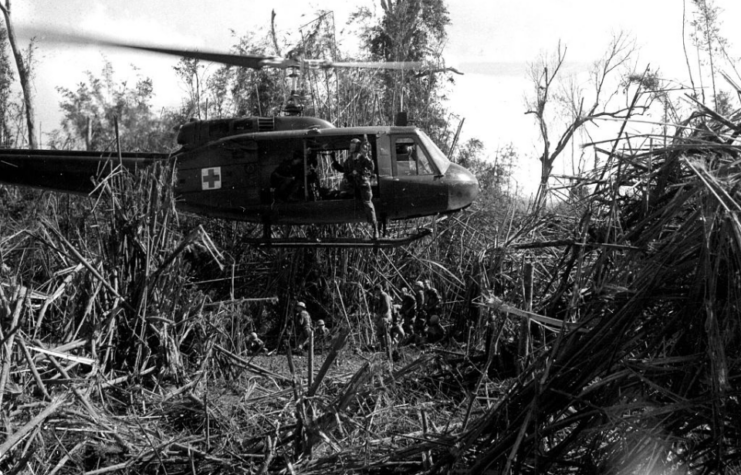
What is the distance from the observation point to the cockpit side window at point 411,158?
43.2ft

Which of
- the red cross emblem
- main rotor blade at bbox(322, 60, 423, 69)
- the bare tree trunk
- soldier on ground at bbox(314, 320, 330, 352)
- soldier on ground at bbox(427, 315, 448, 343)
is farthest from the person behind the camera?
the bare tree trunk

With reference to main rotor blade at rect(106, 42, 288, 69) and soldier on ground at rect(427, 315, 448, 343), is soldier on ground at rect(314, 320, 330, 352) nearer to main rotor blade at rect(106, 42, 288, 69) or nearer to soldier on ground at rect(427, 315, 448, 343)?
soldier on ground at rect(427, 315, 448, 343)

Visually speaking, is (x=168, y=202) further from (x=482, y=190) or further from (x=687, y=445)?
(x=482, y=190)

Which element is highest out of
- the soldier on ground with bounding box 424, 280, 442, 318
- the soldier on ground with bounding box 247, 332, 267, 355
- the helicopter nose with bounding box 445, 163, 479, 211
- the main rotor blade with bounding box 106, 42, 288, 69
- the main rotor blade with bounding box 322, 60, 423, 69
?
the main rotor blade with bounding box 106, 42, 288, 69

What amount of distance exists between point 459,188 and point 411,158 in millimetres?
858

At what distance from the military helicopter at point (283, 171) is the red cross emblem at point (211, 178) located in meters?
0.02

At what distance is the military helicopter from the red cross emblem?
2 cm

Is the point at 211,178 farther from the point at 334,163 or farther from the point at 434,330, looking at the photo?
the point at 434,330

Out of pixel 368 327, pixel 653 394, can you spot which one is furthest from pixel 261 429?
pixel 368 327

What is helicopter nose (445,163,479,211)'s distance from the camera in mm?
13211

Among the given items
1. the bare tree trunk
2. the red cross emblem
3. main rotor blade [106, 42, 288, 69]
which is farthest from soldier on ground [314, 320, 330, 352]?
the bare tree trunk

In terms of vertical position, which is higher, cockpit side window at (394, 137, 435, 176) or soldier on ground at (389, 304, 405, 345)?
cockpit side window at (394, 137, 435, 176)

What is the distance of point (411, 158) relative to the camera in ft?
43.3

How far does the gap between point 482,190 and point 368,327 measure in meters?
7.16
